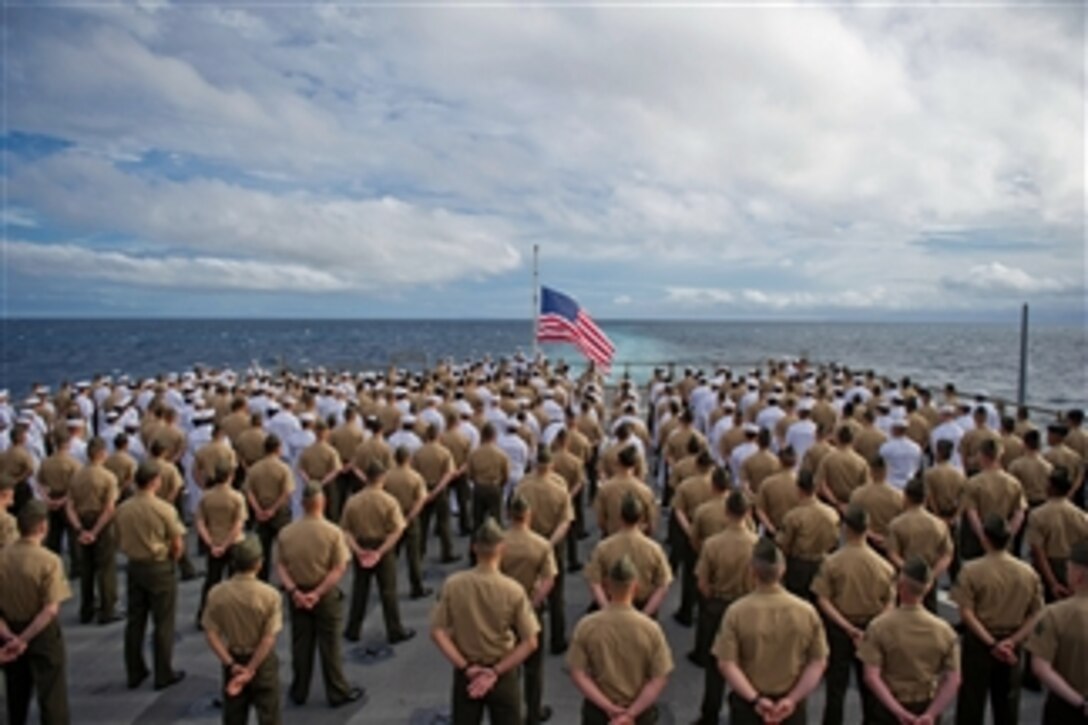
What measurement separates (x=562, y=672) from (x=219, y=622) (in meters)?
3.56

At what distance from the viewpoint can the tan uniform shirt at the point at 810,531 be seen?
7492 millimetres

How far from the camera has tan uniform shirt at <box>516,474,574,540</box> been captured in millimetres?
8305

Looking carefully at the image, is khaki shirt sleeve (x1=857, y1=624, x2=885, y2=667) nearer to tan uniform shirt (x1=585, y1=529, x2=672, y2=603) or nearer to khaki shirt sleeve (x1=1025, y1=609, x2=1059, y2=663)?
khaki shirt sleeve (x1=1025, y1=609, x2=1059, y2=663)

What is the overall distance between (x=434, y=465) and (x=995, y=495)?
6.89 m

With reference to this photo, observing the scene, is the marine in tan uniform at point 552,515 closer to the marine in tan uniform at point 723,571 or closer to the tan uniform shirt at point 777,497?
the marine in tan uniform at point 723,571

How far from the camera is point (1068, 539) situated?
738cm

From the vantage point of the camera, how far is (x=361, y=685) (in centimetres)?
752

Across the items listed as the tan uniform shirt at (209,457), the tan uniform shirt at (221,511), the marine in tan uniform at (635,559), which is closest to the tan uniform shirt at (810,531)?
the marine in tan uniform at (635,559)

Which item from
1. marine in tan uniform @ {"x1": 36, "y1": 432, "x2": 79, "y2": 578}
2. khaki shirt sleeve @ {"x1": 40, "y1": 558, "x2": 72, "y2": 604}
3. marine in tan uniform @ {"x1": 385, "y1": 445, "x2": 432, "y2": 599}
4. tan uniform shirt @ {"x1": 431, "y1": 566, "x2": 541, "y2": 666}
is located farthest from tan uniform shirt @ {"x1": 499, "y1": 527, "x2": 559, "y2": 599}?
marine in tan uniform @ {"x1": 36, "y1": 432, "x2": 79, "y2": 578}

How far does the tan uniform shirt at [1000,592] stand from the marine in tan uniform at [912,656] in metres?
1.18

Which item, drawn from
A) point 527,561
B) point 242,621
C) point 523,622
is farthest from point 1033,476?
point 242,621

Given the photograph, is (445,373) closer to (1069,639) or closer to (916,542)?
(916,542)

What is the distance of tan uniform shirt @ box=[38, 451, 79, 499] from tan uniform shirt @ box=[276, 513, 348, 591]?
4.59 metres

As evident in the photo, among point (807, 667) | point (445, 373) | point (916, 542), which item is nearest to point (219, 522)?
point (807, 667)
